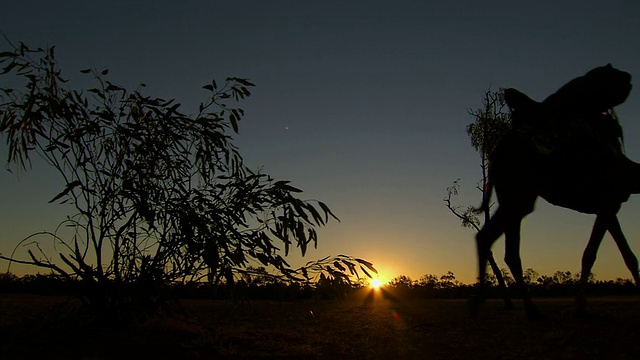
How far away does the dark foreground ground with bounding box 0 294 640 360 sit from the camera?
594cm

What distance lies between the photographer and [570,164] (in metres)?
7.13

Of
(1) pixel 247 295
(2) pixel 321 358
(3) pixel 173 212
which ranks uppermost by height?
(3) pixel 173 212

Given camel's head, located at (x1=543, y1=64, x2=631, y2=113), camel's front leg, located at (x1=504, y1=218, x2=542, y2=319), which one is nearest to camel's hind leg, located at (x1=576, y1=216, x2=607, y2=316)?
camel's front leg, located at (x1=504, y1=218, x2=542, y2=319)

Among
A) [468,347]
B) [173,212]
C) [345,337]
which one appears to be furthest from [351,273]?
[173,212]

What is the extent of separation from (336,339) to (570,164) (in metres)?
3.88

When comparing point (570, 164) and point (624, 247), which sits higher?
point (570, 164)

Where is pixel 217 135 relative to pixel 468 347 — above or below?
above

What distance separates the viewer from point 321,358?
621 centimetres

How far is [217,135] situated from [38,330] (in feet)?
10.9

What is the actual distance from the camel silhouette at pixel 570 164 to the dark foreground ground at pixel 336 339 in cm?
82

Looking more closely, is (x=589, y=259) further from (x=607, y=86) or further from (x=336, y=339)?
(x=336, y=339)

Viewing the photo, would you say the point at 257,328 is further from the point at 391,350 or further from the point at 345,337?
the point at 391,350

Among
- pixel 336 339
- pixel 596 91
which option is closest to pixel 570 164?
pixel 596 91

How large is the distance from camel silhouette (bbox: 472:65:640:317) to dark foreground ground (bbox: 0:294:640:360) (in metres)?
0.82
